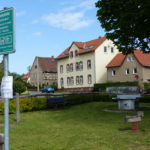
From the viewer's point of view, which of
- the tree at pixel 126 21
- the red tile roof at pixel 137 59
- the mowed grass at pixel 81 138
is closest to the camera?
the mowed grass at pixel 81 138

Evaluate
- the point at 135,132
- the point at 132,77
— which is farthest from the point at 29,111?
the point at 132,77

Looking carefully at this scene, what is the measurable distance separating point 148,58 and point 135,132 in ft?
148

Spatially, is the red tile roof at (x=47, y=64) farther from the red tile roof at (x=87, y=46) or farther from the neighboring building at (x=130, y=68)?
the neighboring building at (x=130, y=68)

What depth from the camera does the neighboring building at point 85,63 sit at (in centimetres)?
5856

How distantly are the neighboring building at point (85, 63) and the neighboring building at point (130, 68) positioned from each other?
1929 millimetres

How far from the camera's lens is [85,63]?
60625 millimetres

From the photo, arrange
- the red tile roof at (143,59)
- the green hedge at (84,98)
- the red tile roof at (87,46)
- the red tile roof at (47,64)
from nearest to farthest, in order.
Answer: the green hedge at (84,98)
the red tile roof at (143,59)
the red tile roof at (87,46)
the red tile roof at (47,64)

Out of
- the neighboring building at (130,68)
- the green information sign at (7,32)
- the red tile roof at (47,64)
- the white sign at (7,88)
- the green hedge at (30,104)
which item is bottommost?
the green hedge at (30,104)

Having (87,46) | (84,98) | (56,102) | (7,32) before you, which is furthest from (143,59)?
(7,32)

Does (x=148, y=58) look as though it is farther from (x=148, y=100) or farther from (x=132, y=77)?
(x=148, y=100)

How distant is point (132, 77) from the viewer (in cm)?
5394

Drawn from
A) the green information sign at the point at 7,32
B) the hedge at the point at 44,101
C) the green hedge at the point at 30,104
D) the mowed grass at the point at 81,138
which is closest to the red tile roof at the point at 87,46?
the hedge at the point at 44,101

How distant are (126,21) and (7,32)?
13.5m

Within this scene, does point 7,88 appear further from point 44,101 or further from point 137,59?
point 137,59
